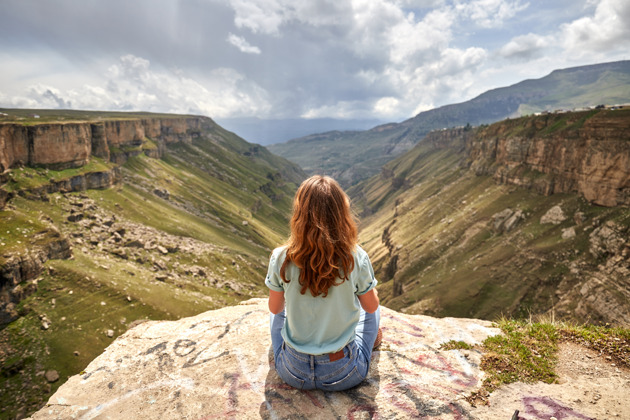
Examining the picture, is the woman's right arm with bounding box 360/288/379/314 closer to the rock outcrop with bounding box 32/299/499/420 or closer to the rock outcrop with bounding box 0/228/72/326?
the rock outcrop with bounding box 32/299/499/420

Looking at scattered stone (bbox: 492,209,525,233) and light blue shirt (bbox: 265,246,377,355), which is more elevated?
light blue shirt (bbox: 265,246,377,355)

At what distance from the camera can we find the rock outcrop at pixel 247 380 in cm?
607

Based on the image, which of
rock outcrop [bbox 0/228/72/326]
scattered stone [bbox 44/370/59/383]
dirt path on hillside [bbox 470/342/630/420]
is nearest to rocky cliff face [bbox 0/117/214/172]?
rock outcrop [bbox 0/228/72/326]

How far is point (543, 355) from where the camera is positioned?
7312 millimetres

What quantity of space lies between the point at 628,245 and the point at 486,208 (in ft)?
126

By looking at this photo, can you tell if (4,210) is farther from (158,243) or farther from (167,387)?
(167,387)

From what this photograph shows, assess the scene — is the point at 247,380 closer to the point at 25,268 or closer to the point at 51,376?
the point at 51,376

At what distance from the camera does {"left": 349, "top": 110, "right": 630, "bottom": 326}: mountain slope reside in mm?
44562

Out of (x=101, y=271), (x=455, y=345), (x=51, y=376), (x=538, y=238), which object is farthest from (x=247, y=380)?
(x=538, y=238)

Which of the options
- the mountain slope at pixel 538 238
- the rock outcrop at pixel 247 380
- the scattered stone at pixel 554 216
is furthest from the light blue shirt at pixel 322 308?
the scattered stone at pixel 554 216

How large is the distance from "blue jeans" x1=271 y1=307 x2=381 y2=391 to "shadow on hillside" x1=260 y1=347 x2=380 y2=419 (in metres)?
0.23

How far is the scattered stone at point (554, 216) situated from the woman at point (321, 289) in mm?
69207

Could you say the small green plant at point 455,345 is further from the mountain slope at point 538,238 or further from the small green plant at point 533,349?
the mountain slope at point 538,238

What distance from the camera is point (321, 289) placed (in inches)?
205
